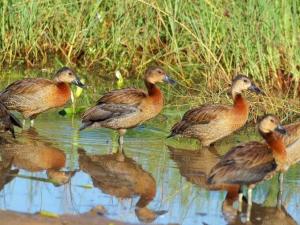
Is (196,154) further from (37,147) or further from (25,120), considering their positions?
(25,120)

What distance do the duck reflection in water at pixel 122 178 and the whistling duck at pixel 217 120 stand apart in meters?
1.06

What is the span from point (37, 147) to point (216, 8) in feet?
12.3

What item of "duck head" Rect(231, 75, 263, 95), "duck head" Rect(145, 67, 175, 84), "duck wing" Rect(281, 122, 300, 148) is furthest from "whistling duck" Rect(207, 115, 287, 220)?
"duck head" Rect(145, 67, 175, 84)

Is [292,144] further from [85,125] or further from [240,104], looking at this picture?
[85,125]

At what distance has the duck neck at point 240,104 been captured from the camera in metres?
13.8

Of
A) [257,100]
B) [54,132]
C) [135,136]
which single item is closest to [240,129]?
[257,100]

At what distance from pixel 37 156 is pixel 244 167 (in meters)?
3.19

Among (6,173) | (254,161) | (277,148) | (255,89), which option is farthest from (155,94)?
(254,161)

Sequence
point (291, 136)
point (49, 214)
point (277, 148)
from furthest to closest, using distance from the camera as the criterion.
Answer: point (291, 136) → point (277, 148) → point (49, 214)

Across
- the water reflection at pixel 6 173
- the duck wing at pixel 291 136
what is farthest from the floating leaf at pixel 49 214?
the duck wing at pixel 291 136

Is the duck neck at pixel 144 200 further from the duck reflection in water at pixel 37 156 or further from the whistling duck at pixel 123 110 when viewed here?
the whistling duck at pixel 123 110

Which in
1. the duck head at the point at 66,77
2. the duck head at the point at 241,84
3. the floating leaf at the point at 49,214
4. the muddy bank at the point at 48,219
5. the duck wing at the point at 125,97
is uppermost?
the duck head at the point at 241,84

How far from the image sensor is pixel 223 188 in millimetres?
11039

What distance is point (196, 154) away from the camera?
43.5ft
